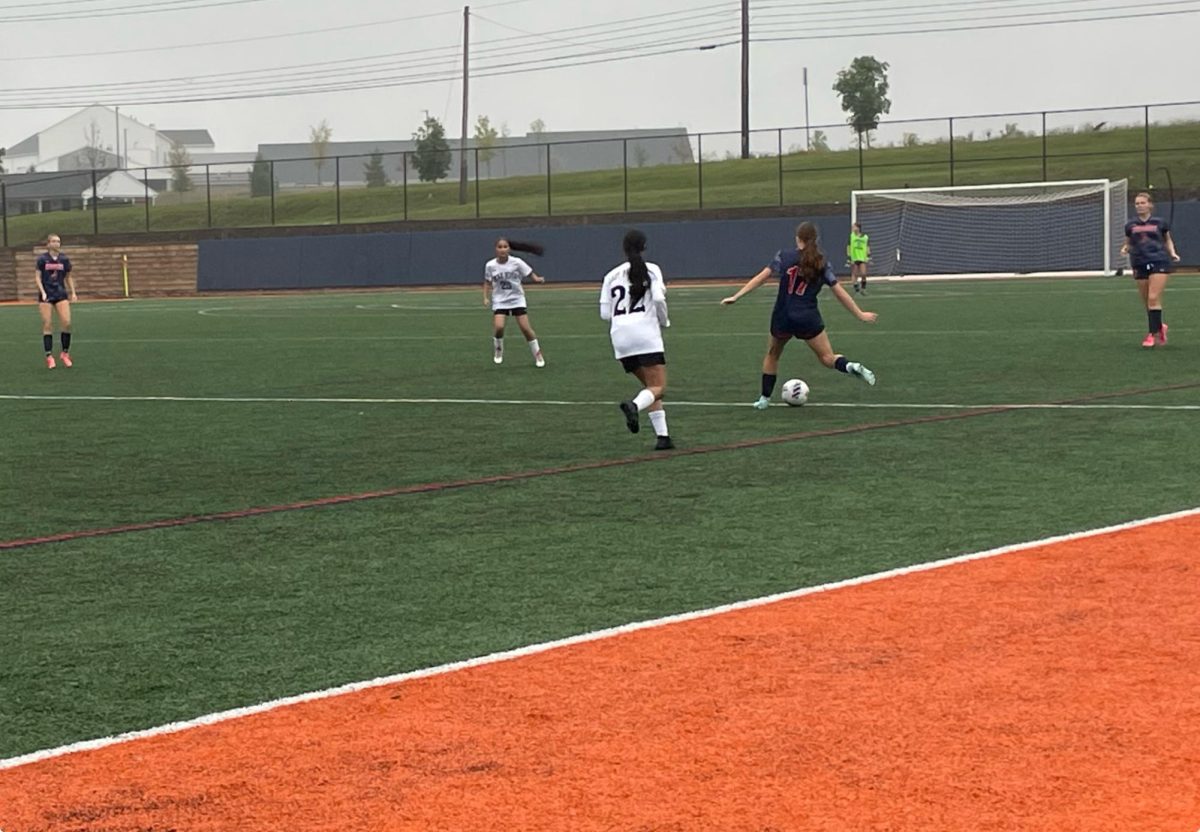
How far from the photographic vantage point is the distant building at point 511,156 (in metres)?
90.4

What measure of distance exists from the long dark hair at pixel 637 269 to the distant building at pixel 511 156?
67.3m

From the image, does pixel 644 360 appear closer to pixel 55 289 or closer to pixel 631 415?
pixel 631 415

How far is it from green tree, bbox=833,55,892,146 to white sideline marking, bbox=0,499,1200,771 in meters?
100

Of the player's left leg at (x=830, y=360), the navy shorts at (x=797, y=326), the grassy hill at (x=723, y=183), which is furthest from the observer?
the grassy hill at (x=723, y=183)

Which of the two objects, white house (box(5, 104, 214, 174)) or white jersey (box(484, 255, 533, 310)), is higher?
white house (box(5, 104, 214, 174))

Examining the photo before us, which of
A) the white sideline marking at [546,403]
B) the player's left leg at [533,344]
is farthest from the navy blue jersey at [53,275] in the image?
the player's left leg at [533,344]

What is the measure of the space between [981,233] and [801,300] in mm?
39002

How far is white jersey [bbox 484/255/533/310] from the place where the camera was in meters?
22.5

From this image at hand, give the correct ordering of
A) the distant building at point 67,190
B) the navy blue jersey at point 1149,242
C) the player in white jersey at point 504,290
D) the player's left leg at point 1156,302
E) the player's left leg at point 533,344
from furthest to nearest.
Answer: the distant building at point 67,190, the player in white jersey at point 504,290, the player's left leg at point 533,344, the navy blue jersey at point 1149,242, the player's left leg at point 1156,302

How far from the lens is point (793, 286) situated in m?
15.8

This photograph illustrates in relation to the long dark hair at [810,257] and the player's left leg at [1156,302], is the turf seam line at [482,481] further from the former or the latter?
the player's left leg at [1156,302]

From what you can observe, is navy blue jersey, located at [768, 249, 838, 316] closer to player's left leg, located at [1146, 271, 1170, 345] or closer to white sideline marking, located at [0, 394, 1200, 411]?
white sideline marking, located at [0, 394, 1200, 411]

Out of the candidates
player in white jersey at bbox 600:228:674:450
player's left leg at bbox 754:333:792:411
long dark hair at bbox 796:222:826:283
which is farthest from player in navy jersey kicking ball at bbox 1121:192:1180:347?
player in white jersey at bbox 600:228:674:450

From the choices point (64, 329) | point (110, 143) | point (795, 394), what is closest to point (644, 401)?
point (795, 394)
